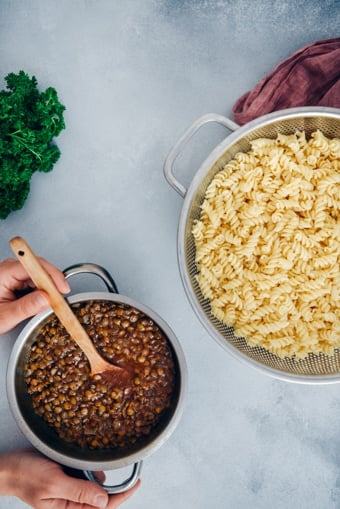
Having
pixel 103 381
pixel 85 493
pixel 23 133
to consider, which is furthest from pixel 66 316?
pixel 23 133

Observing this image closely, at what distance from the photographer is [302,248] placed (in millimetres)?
2043

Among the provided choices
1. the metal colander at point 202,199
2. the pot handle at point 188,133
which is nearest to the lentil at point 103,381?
the metal colander at point 202,199

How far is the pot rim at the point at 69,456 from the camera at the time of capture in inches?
78.4

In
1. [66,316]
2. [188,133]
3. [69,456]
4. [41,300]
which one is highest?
[188,133]

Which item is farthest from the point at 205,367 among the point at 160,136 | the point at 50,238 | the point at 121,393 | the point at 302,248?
the point at 160,136

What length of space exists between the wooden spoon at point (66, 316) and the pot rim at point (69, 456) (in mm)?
116

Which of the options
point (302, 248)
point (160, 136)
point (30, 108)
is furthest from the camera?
point (160, 136)

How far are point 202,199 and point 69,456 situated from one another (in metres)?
1.23

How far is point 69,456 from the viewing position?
6.68 feet

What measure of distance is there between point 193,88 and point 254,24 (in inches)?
17.2

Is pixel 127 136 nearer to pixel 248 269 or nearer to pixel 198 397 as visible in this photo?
pixel 248 269

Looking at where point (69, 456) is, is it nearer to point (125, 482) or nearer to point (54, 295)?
point (125, 482)

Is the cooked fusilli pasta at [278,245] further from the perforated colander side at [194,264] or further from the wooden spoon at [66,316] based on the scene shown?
the wooden spoon at [66,316]

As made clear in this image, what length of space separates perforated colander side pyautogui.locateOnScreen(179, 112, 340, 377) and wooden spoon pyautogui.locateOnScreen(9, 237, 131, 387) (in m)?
0.45
